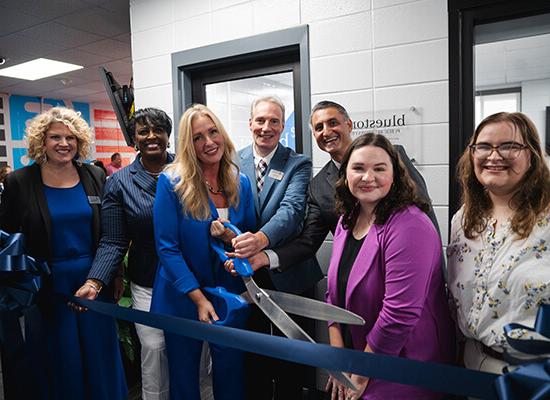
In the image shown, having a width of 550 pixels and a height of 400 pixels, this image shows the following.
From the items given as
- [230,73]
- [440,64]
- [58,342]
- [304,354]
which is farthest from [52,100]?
[304,354]

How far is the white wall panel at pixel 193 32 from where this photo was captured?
2.66 metres

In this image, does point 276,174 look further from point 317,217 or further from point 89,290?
point 89,290

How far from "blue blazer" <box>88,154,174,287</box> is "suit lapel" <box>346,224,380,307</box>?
2.83 feet

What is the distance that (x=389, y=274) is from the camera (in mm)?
1104

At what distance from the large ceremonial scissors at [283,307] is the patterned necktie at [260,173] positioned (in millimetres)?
469

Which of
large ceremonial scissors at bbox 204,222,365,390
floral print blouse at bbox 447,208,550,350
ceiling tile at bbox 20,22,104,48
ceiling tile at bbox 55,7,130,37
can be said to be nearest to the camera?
floral print blouse at bbox 447,208,550,350

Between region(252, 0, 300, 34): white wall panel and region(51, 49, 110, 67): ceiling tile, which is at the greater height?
region(51, 49, 110, 67): ceiling tile

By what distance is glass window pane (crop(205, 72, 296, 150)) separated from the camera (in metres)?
2.71

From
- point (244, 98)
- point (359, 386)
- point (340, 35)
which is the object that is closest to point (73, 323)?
point (359, 386)

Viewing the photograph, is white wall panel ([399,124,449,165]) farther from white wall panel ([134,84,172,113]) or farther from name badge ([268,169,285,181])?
white wall panel ([134,84,172,113])

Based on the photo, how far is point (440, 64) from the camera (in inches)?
77.9

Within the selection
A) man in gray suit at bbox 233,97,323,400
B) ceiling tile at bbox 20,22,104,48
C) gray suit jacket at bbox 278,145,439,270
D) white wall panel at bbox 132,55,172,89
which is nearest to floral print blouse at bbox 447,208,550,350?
gray suit jacket at bbox 278,145,439,270

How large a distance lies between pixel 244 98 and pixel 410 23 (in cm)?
130

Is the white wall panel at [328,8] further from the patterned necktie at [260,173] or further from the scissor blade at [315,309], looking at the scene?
the scissor blade at [315,309]
